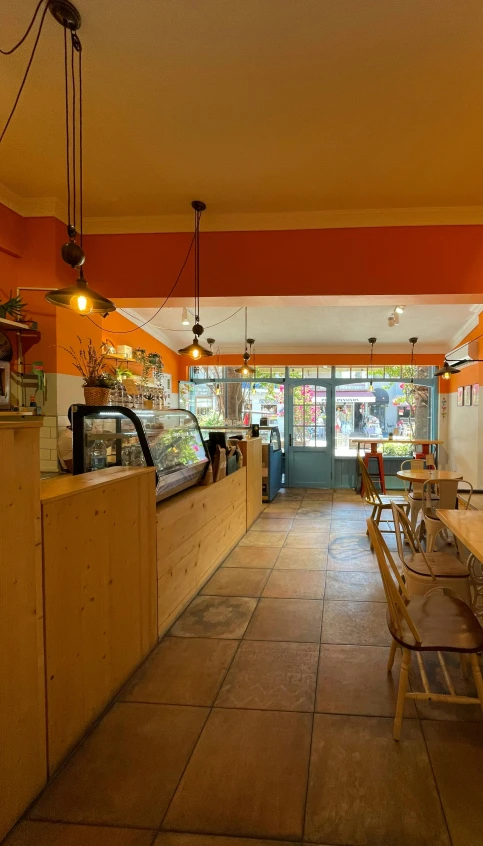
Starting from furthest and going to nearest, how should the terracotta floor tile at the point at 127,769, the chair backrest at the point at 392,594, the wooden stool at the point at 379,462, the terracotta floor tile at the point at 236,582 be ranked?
the wooden stool at the point at 379,462
the terracotta floor tile at the point at 236,582
the chair backrest at the point at 392,594
the terracotta floor tile at the point at 127,769

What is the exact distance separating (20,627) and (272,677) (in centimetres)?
142

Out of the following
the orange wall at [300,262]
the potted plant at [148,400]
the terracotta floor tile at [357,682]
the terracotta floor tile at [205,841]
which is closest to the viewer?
the terracotta floor tile at [205,841]

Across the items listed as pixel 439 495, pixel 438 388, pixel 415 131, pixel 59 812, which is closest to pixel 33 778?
pixel 59 812

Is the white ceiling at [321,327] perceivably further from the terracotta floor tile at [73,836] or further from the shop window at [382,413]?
the terracotta floor tile at [73,836]

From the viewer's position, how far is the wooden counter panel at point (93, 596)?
181 centimetres

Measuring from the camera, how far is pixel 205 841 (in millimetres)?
1528

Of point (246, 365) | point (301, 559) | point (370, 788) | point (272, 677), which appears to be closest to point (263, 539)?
point (301, 559)

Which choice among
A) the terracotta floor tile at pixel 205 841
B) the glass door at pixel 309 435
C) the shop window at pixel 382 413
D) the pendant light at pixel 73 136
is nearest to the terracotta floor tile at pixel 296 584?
the terracotta floor tile at pixel 205 841

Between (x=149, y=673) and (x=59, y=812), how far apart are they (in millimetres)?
894

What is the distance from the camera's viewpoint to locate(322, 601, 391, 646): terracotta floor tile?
2.89 m

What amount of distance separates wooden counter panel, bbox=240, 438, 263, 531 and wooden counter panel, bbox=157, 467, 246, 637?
962 millimetres

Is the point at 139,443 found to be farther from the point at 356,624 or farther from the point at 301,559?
the point at 301,559

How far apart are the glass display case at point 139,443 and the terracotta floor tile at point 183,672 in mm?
892

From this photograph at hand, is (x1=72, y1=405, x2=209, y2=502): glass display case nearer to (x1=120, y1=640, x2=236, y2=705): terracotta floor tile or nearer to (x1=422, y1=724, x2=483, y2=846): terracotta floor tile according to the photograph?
(x1=120, y1=640, x2=236, y2=705): terracotta floor tile
